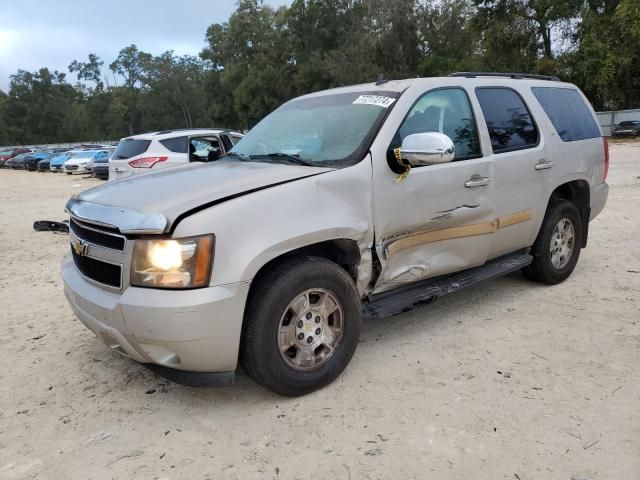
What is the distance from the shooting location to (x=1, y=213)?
12891 mm

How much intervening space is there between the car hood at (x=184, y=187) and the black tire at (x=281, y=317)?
499 millimetres

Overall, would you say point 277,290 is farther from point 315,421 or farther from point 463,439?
point 463,439

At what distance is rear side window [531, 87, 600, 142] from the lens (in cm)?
498

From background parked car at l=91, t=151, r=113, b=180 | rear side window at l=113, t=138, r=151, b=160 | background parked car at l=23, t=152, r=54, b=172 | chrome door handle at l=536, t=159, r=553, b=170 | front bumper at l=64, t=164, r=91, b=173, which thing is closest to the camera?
chrome door handle at l=536, t=159, r=553, b=170

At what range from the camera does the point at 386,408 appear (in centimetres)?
314

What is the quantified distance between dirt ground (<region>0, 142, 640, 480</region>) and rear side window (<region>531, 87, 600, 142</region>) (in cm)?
154

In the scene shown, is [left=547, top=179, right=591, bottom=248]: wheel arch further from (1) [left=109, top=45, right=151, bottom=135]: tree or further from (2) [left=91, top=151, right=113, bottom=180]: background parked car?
(1) [left=109, top=45, right=151, bottom=135]: tree

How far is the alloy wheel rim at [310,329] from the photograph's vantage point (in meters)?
3.16

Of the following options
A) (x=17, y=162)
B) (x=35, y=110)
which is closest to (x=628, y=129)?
(x=17, y=162)

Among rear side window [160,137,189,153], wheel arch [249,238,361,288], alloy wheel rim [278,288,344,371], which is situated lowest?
alloy wheel rim [278,288,344,371]

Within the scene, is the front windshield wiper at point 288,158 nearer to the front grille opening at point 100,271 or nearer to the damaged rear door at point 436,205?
the damaged rear door at point 436,205

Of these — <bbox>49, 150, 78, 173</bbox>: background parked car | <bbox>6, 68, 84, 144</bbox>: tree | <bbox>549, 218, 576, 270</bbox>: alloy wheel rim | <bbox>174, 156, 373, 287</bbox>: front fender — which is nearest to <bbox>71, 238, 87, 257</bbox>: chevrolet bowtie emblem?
<bbox>174, 156, 373, 287</bbox>: front fender

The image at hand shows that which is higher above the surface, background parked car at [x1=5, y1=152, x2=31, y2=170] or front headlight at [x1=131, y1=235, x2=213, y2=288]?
front headlight at [x1=131, y1=235, x2=213, y2=288]

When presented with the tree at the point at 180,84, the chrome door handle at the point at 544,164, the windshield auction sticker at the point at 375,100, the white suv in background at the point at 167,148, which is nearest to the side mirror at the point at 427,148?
the windshield auction sticker at the point at 375,100
